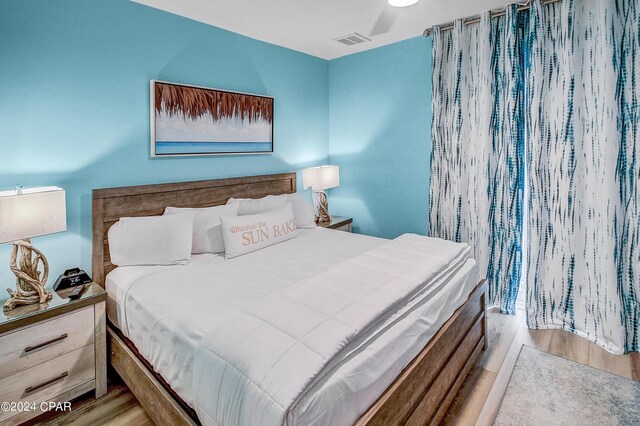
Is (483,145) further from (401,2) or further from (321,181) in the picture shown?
(321,181)

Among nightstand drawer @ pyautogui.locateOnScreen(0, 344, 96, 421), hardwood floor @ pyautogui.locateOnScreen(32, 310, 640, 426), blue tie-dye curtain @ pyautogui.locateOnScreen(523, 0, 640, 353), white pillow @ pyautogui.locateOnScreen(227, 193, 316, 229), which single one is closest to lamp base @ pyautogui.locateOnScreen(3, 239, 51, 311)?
nightstand drawer @ pyautogui.locateOnScreen(0, 344, 96, 421)

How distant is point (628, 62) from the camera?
235 centimetres

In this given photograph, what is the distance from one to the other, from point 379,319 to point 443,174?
2151 millimetres

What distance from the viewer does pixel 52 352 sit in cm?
185

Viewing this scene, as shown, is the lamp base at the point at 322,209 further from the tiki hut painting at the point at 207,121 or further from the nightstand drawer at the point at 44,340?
the nightstand drawer at the point at 44,340

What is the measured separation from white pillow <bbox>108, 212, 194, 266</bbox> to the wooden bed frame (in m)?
0.15

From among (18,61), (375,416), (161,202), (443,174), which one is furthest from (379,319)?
(18,61)

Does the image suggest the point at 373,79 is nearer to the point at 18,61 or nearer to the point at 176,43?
the point at 176,43

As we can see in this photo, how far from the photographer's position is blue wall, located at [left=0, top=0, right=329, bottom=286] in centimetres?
201

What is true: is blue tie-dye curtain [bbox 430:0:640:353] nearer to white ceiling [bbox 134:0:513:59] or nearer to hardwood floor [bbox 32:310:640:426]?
hardwood floor [bbox 32:310:640:426]

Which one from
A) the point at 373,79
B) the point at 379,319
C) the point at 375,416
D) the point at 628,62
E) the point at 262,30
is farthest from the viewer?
the point at 373,79

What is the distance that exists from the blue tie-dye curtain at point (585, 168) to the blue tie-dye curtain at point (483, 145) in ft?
0.42

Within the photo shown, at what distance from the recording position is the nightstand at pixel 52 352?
172cm

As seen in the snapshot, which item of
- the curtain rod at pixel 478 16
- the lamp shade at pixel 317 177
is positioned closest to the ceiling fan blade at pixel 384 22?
the curtain rod at pixel 478 16
